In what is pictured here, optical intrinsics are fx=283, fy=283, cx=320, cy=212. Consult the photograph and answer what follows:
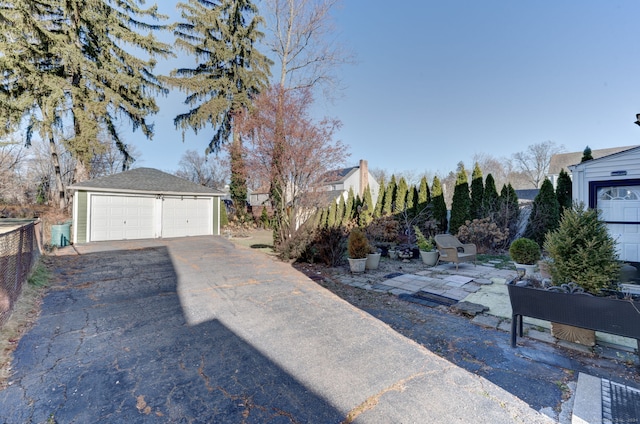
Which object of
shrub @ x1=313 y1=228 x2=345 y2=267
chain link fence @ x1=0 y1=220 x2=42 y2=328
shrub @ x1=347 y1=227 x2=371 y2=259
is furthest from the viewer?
shrub @ x1=313 y1=228 x2=345 y2=267

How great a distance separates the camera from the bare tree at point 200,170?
3228 cm

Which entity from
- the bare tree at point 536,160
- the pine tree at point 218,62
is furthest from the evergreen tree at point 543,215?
the bare tree at point 536,160

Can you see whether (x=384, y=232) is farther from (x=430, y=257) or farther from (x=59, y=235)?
(x=59, y=235)

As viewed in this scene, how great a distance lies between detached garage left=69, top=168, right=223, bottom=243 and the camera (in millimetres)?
11797

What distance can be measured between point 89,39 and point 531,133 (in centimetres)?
2662

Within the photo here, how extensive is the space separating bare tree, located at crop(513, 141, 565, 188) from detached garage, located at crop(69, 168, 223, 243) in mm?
37302

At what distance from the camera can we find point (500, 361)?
2881 millimetres

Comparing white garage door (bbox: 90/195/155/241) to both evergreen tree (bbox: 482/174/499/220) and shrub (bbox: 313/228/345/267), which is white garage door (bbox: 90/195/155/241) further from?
evergreen tree (bbox: 482/174/499/220)

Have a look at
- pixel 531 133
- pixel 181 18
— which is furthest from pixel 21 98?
pixel 531 133

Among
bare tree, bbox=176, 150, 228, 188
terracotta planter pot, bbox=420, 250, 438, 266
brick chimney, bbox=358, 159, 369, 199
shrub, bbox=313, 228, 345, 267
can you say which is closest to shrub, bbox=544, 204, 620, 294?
terracotta planter pot, bbox=420, 250, 438, 266

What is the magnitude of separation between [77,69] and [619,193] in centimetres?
2135

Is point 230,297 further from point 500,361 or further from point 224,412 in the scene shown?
point 500,361

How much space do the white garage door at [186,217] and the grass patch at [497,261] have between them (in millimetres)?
12761

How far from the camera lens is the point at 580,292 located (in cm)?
305
